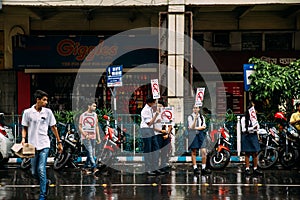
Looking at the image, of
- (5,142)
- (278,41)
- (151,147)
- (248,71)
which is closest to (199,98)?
(151,147)

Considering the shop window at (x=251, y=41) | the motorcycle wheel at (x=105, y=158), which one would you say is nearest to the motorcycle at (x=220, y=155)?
the motorcycle wheel at (x=105, y=158)

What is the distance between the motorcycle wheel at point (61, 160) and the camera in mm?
13055

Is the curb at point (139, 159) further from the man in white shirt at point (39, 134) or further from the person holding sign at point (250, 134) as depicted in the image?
the man in white shirt at point (39, 134)

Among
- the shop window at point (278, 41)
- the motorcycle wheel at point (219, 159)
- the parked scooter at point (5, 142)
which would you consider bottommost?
the motorcycle wheel at point (219, 159)

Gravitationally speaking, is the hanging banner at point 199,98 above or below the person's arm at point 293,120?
above

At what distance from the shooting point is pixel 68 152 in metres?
13.2

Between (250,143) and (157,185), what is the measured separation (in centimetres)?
261

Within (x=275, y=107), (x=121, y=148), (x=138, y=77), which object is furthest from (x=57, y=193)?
(x=138, y=77)

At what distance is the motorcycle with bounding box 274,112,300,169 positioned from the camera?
521 inches

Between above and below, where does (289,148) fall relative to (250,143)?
below

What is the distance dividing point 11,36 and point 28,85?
6.37 feet

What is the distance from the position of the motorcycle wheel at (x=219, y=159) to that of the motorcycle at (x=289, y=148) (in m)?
1.42

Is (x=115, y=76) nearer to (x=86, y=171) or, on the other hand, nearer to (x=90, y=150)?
A: (x=90, y=150)

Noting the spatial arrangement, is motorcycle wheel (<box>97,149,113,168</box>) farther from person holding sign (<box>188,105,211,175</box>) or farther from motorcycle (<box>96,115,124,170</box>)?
person holding sign (<box>188,105,211,175</box>)
